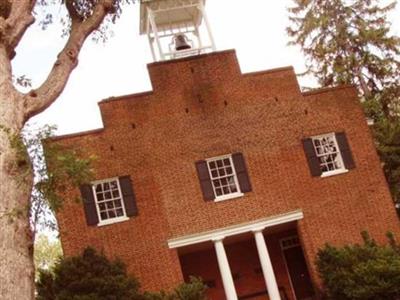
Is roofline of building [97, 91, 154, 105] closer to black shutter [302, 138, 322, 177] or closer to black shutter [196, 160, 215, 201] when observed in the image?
black shutter [196, 160, 215, 201]

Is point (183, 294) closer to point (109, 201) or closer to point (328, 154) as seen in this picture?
point (109, 201)

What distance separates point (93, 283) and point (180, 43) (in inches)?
402

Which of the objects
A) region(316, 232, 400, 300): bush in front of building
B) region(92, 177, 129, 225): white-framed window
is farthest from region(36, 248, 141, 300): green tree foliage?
region(316, 232, 400, 300): bush in front of building

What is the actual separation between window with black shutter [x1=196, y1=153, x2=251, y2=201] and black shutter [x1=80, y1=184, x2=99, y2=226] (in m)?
3.69

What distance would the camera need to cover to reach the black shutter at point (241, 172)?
60.1ft

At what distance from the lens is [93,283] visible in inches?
568

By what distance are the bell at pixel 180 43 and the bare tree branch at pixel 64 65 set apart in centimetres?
703

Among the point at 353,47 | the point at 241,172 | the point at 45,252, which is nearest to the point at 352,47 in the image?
the point at 353,47

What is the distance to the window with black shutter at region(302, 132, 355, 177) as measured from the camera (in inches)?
741

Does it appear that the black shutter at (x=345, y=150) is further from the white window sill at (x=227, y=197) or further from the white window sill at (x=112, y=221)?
the white window sill at (x=112, y=221)

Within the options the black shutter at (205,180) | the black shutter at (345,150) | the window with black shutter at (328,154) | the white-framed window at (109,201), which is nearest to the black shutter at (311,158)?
the window with black shutter at (328,154)

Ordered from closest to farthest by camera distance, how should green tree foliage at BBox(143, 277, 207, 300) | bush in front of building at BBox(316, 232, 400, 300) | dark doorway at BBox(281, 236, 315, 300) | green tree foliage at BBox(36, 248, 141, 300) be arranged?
green tree foliage at BBox(36, 248, 141, 300), green tree foliage at BBox(143, 277, 207, 300), bush in front of building at BBox(316, 232, 400, 300), dark doorway at BBox(281, 236, 315, 300)

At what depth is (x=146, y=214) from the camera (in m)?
17.8

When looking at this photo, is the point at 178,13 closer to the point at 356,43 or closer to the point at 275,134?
the point at 275,134
